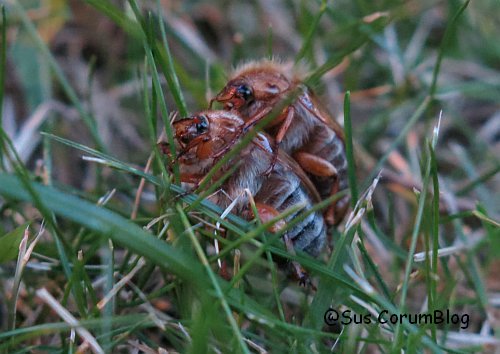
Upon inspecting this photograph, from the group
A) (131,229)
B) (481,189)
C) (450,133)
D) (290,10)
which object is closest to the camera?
(131,229)

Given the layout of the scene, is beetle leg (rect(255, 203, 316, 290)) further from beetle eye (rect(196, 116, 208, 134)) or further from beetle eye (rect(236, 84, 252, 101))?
beetle eye (rect(236, 84, 252, 101))

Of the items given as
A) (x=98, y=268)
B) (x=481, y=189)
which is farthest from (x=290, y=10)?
(x=98, y=268)

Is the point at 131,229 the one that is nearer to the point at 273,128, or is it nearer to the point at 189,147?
the point at 189,147

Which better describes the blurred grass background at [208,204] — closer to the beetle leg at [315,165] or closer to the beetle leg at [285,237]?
the beetle leg at [285,237]

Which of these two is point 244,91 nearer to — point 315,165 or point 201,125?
point 201,125

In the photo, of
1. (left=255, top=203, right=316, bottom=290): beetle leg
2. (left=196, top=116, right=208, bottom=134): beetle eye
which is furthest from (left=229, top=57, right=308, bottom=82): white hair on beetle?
(left=255, top=203, right=316, bottom=290): beetle leg
